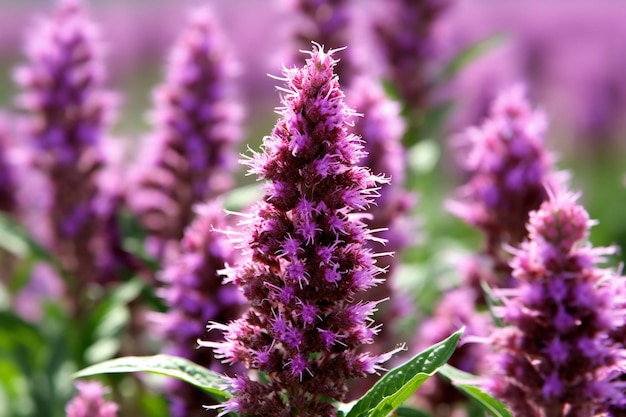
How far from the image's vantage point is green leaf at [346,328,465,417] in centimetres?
289

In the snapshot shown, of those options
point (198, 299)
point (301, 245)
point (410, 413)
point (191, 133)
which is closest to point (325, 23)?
point (191, 133)

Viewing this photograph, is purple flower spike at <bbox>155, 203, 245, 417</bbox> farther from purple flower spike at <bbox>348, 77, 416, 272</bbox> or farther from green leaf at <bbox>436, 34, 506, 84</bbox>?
green leaf at <bbox>436, 34, 506, 84</bbox>

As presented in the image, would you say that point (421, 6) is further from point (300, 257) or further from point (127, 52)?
point (127, 52)

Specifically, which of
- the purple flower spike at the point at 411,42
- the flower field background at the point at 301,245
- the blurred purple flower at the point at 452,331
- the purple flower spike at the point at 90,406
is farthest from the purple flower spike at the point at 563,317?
the purple flower spike at the point at 411,42

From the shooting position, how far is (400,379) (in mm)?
3033

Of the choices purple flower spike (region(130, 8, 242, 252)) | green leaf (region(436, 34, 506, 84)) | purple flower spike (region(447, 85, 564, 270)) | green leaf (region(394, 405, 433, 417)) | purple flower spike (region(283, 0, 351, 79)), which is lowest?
green leaf (region(394, 405, 433, 417))

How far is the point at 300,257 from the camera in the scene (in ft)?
9.58

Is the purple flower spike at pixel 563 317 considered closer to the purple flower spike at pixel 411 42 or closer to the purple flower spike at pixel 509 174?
the purple flower spike at pixel 509 174

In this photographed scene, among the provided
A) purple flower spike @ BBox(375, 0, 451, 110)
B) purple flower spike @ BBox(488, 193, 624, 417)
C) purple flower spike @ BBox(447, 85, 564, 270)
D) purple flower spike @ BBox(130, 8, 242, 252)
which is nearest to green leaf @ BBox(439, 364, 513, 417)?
purple flower spike @ BBox(488, 193, 624, 417)

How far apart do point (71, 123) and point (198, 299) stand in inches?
99.7

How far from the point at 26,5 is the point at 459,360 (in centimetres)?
3008

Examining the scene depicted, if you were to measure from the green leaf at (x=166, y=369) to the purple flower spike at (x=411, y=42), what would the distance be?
4748 millimetres

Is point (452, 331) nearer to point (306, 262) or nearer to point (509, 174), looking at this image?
point (509, 174)

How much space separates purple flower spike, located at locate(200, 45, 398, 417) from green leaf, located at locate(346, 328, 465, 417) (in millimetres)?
80
